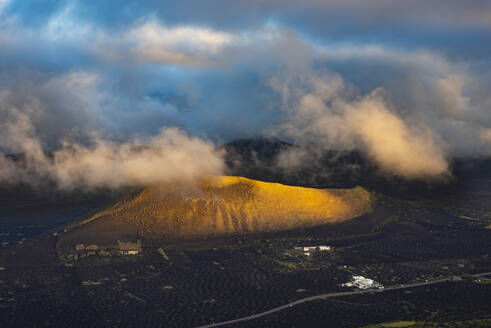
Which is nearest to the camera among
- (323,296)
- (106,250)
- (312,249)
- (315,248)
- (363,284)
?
(323,296)

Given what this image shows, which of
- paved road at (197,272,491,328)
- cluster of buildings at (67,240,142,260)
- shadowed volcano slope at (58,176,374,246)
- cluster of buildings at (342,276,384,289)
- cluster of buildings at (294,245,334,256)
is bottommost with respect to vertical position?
paved road at (197,272,491,328)

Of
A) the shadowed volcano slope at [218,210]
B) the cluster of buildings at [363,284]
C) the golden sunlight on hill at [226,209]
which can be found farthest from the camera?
the golden sunlight on hill at [226,209]

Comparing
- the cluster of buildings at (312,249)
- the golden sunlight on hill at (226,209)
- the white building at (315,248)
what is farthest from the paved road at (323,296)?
the golden sunlight on hill at (226,209)

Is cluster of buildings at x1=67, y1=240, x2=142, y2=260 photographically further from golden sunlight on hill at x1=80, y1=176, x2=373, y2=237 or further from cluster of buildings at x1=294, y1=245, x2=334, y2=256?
cluster of buildings at x1=294, y1=245, x2=334, y2=256

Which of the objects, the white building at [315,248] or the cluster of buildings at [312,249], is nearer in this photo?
the cluster of buildings at [312,249]

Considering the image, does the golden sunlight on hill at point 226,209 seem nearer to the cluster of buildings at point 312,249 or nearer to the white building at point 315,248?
the white building at point 315,248

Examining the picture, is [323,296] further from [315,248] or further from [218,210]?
[218,210]

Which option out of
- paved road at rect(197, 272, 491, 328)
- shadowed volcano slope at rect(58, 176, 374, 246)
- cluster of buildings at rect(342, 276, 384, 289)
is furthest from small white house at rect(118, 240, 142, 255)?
cluster of buildings at rect(342, 276, 384, 289)

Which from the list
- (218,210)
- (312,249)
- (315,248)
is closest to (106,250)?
(218,210)

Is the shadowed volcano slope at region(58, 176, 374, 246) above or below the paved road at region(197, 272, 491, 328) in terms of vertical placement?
above
